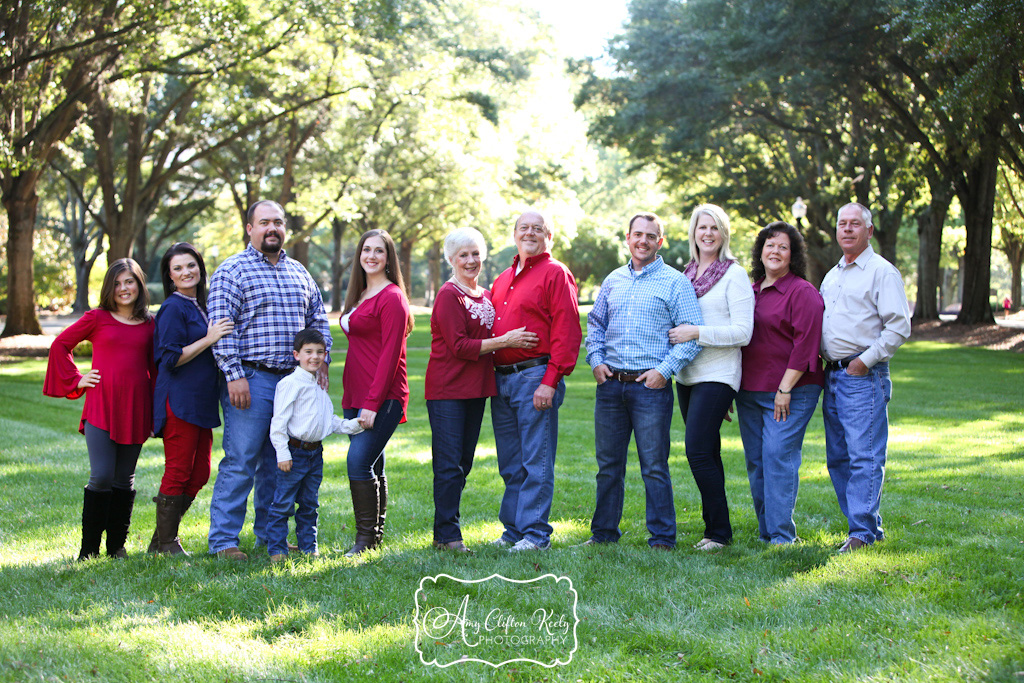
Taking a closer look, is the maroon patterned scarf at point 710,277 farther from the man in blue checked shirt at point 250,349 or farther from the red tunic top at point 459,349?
the man in blue checked shirt at point 250,349

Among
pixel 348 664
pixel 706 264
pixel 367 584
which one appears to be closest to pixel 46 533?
pixel 367 584

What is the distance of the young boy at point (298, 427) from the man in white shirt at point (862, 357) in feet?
9.83

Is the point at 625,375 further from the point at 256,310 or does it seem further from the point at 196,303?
the point at 196,303

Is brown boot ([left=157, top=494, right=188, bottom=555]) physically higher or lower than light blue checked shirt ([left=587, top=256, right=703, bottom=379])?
lower

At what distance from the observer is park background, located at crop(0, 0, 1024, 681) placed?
3742 millimetres

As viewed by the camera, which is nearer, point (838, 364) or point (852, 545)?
point (852, 545)

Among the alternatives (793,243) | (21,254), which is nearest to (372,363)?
(793,243)

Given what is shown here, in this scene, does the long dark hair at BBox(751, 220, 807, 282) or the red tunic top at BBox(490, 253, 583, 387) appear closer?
the red tunic top at BBox(490, 253, 583, 387)

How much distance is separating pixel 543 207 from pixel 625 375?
29776 millimetres

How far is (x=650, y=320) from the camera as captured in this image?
5180 mm

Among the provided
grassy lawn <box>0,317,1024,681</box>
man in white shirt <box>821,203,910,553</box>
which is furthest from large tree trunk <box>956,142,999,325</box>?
man in white shirt <box>821,203,910,553</box>
